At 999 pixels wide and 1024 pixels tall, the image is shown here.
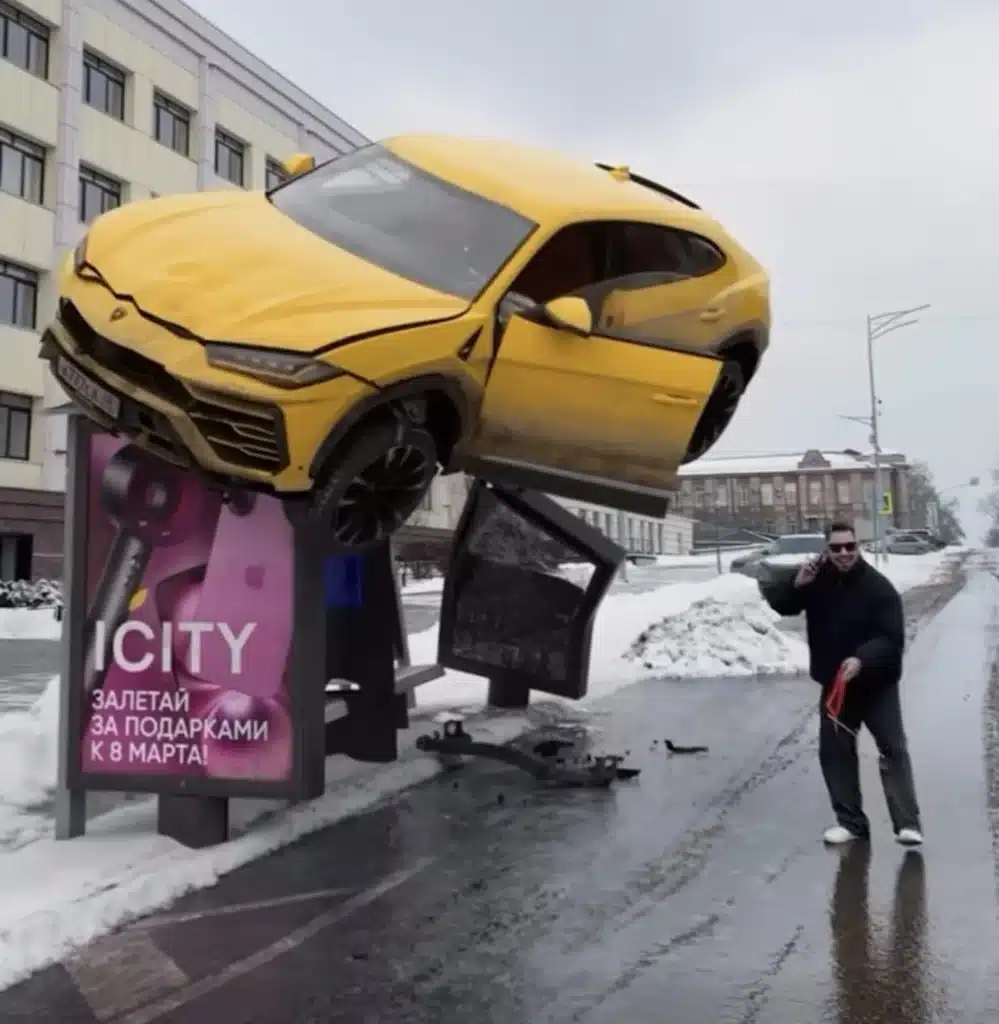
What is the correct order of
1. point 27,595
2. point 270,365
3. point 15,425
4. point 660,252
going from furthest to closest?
point 15,425
point 27,595
point 660,252
point 270,365

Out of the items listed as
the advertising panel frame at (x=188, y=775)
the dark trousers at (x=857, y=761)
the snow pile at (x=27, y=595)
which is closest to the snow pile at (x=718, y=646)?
the dark trousers at (x=857, y=761)

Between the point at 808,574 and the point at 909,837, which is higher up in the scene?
the point at 808,574

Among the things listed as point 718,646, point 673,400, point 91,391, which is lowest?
point 718,646

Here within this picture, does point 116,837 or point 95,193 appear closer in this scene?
point 116,837

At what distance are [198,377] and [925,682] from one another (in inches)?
400

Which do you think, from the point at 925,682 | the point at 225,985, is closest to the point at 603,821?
the point at 225,985

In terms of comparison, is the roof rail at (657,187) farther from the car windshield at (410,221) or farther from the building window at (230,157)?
the building window at (230,157)

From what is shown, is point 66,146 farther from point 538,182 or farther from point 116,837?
point 116,837

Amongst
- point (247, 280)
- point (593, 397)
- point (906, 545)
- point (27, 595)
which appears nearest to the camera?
point (247, 280)

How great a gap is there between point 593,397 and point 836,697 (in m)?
2.03

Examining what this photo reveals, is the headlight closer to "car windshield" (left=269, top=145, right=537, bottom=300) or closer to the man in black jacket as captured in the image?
"car windshield" (left=269, top=145, right=537, bottom=300)

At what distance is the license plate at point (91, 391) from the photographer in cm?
522

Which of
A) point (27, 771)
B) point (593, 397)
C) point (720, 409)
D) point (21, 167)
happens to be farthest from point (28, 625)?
point (593, 397)

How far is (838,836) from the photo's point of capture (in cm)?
631
